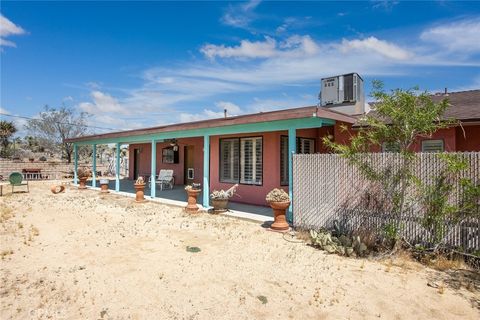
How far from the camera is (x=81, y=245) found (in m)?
6.02

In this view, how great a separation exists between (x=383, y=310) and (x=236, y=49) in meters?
15.1

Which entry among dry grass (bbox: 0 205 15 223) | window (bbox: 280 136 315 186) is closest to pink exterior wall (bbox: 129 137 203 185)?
window (bbox: 280 136 315 186)

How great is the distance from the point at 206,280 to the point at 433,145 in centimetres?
722

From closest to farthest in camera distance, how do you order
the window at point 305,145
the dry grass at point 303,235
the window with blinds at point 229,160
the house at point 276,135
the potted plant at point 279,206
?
the dry grass at point 303,235, the potted plant at point 279,206, the house at point 276,135, the window at point 305,145, the window with blinds at point 229,160

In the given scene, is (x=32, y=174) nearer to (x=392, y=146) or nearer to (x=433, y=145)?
(x=392, y=146)

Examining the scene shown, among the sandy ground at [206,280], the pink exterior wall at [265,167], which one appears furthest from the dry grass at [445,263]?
the pink exterior wall at [265,167]

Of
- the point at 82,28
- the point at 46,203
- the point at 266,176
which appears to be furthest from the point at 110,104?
the point at 266,176

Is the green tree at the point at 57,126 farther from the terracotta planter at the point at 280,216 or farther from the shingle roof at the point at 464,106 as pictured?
the shingle roof at the point at 464,106

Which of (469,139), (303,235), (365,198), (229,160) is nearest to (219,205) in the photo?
(229,160)

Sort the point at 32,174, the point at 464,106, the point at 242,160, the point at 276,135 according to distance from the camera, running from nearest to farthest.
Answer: the point at 464,106 → the point at 276,135 → the point at 242,160 → the point at 32,174

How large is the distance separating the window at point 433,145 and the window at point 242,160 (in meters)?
4.76

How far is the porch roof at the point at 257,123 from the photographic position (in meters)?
6.95

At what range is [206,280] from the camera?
429 cm

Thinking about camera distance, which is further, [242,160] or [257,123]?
[242,160]
